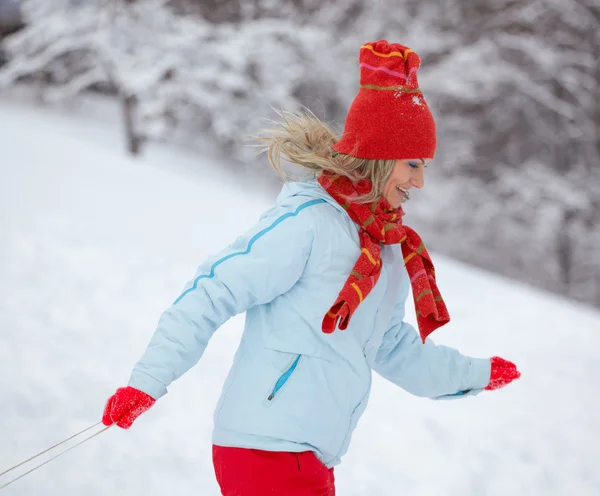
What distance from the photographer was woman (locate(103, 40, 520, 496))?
5.61 feet

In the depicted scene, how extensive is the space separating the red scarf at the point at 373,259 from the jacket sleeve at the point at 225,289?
0.15 m

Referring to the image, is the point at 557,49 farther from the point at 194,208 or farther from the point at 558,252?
the point at 194,208

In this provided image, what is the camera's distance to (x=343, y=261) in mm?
1869

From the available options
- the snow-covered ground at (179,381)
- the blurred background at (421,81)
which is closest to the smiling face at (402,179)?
the snow-covered ground at (179,381)

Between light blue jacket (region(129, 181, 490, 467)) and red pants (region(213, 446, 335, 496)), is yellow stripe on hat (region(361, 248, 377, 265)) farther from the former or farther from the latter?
red pants (region(213, 446, 335, 496))

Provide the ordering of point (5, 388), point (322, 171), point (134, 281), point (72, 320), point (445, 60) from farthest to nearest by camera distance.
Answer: point (445, 60) → point (134, 281) → point (72, 320) → point (5, 388) → point (322, 171)

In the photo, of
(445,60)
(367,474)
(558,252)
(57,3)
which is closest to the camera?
(367,474)

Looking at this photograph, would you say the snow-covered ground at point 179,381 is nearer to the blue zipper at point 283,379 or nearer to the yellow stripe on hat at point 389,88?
the blue zipper at point 283,379

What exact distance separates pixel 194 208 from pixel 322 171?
5.32 metres

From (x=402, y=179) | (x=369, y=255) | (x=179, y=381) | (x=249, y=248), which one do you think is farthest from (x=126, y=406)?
(x=179, y=381)

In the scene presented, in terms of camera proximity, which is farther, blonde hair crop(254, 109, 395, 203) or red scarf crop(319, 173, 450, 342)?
blonde hair crop(254, 109, 395, 203)

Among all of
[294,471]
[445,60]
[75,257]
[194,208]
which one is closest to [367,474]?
[294,471]

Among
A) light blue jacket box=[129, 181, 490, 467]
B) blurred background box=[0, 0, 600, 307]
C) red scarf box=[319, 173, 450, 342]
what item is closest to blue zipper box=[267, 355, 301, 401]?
light blue jacket box=[129, 181, 490, 467]

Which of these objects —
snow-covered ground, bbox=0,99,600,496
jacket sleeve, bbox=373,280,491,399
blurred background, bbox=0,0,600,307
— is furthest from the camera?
blurred background, bbox=0,0,600,307
